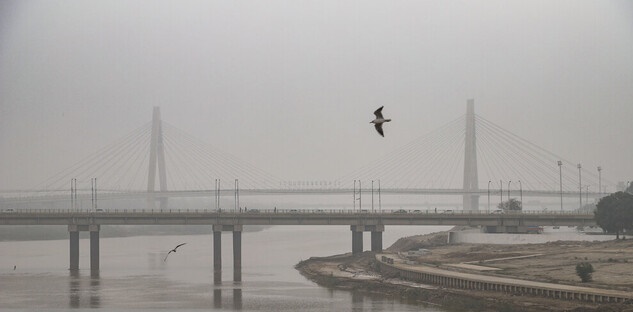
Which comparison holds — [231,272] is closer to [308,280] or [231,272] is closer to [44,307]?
[308,280]

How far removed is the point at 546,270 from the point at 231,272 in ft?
134

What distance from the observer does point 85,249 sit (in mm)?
175625

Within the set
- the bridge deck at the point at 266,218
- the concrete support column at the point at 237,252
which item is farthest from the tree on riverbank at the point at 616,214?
the concrete support column at the point at 237,252

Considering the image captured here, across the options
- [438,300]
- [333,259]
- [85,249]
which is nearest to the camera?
[438,300]

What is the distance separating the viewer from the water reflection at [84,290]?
83.6 metres

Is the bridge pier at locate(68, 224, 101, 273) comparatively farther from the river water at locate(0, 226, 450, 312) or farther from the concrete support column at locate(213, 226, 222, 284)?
the concrete support column at locate(213, 226, 222, 284)

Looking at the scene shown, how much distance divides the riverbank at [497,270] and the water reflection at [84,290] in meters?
21.0

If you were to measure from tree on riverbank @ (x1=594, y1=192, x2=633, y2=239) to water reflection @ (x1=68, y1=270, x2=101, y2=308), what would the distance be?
2202 inches

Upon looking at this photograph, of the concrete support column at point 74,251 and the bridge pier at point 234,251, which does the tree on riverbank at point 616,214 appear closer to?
the bridge pier at point 234,251

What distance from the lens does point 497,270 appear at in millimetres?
89750

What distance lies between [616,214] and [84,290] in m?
58.8

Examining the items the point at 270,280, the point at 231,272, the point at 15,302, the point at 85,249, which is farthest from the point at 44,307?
the point at 85,249

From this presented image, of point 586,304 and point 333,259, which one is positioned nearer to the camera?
point 586,304

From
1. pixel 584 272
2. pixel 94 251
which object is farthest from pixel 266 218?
pixel 584 272
